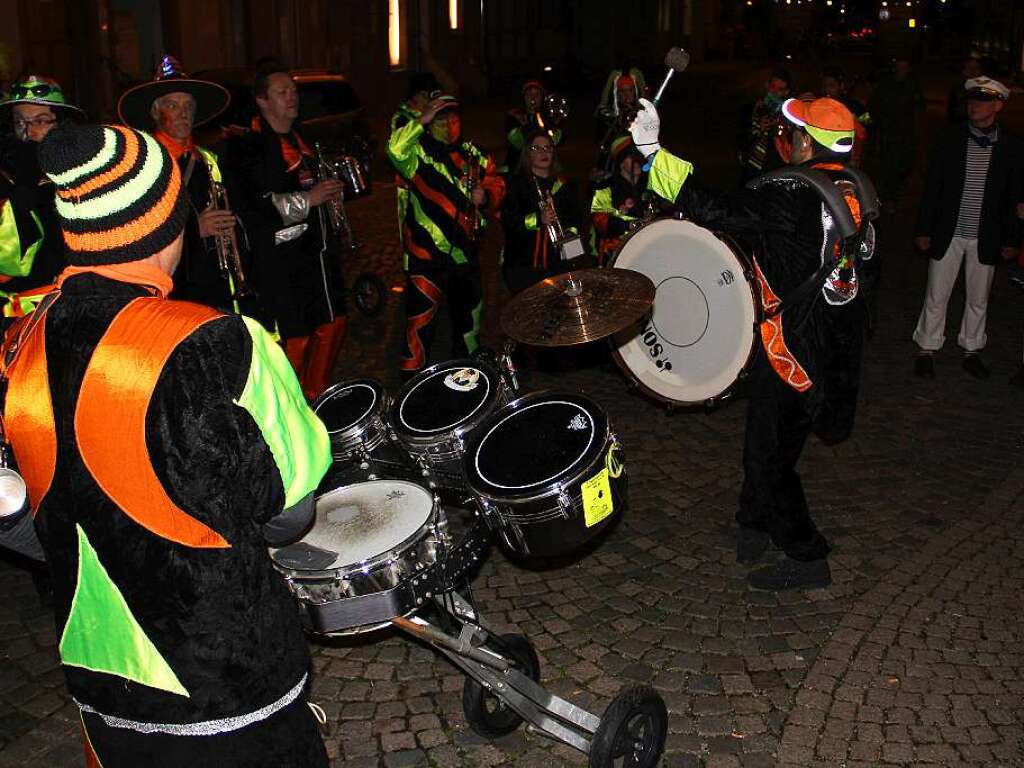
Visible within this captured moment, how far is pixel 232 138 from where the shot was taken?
613 centimetres

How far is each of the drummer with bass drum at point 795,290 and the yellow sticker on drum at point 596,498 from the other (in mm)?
1418

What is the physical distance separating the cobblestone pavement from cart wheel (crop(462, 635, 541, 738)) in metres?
0.07

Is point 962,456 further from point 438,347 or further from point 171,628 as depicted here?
point 171,628

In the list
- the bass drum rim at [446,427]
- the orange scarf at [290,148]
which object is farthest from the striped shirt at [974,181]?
the bass drum rim at [446,427]

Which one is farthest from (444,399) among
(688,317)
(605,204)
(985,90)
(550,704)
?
(985,90)

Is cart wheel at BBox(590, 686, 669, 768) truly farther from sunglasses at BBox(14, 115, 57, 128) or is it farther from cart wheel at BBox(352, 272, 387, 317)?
cart wheel at BBox(352, 272, 387, 317)

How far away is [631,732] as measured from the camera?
362cm

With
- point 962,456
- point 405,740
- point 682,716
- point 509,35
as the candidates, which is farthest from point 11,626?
point 509,35

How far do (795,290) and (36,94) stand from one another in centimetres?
369

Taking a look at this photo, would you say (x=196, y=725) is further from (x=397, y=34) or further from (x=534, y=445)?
(x=397, y=34)

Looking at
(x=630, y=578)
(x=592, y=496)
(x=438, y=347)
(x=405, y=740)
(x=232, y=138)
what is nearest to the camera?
(x=592, y=496)

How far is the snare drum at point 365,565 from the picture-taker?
3.05 meters

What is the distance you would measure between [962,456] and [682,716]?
321cm

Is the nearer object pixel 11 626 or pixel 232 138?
pixel 11 626
